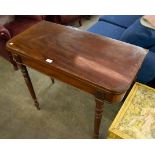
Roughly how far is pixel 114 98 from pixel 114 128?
0.77 feet

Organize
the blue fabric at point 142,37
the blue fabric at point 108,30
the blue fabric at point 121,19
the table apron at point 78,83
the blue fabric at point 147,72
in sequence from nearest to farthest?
the table apron at point 78,83 → the blue fabric at point 147,72 → the blue fabric at point 142,37 → the blue fabric at point 108,30 → the blue fabric at point 121,19

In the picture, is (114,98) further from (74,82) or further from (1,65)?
(1,65)

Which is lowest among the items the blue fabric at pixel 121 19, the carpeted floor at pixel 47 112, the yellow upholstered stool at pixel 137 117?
the carpeted floor at pixel 47 112

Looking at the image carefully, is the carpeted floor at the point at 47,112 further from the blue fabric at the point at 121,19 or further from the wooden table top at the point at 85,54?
the blue fabric at the point at 121,19

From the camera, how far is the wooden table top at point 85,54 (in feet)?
3.83

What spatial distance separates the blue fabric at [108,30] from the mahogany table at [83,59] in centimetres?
61

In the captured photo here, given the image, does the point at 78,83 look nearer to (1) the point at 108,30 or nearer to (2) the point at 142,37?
(2) the point at 142,37

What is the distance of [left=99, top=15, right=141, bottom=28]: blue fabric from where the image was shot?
2.26m

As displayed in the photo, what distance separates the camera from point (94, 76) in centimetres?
117

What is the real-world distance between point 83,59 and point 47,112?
0.83 m

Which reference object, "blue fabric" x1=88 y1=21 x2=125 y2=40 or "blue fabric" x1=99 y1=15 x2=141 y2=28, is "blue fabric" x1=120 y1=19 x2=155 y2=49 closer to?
"blue fabric" x1=88 y1=21 x2=125 y2=40

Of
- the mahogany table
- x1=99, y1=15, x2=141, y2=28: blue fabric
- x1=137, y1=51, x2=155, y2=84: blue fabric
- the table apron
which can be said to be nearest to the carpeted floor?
the mahogany table

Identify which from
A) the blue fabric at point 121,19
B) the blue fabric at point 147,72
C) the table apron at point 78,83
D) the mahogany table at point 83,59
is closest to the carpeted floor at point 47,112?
the mahogany table at point 83,59
